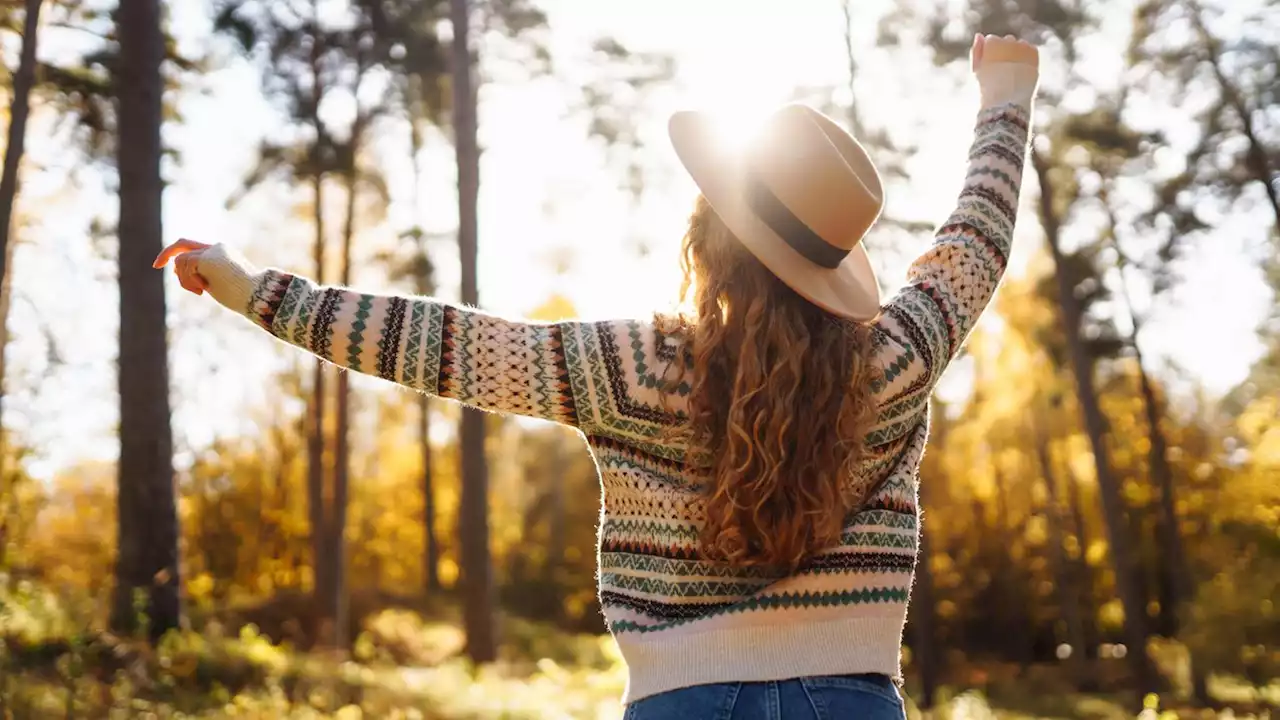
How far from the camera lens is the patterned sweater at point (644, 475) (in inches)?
66.1

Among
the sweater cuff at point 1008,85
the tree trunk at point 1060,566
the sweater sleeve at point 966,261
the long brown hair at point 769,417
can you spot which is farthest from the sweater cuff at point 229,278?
the tree trunk at point 1060,566

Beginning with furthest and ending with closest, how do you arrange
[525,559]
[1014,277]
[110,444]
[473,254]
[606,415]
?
[525,559] → [1014,277] → [110,444] → [473,254] → [606,415]

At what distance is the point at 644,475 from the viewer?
5.80 feet

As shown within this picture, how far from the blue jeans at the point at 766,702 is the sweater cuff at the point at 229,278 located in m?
0.88

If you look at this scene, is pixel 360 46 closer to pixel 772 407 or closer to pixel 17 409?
pixel 17 409

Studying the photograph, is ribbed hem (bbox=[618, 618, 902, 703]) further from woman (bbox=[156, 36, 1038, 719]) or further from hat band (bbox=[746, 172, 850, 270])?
hat band (bbox=[746, 172, 850, 270])

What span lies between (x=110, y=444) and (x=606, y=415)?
19303 millimetres

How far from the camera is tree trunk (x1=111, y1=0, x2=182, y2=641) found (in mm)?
8727

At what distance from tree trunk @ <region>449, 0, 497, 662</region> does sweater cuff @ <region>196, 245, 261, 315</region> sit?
11729 millimetres

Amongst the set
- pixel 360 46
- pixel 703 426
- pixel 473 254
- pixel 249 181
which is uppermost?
pixel 360 46

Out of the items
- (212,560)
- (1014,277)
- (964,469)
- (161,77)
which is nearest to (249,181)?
(161,77)

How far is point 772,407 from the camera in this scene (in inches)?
67.7

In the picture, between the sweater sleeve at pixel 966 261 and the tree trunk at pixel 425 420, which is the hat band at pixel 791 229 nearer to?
the sweater sleeve at pixel 966 261

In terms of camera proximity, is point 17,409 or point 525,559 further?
point 525,559
